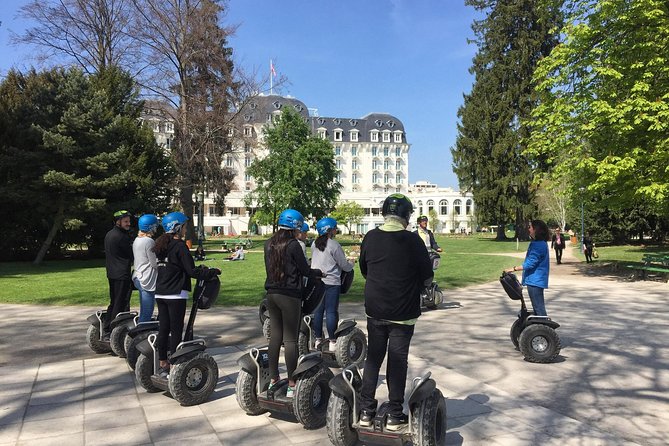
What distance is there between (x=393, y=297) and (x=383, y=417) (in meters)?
0.94

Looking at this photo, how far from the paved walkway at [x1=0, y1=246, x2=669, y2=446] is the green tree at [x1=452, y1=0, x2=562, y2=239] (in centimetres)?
4253

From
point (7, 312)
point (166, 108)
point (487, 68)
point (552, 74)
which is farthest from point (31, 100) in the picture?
point (487, 68)

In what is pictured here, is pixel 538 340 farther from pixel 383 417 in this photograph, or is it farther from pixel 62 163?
pixel 62 163

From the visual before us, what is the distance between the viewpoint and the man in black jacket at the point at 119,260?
23.3ft

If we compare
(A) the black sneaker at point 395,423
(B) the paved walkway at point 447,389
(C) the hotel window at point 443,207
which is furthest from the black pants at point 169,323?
(C) the hotel window at point 443,207

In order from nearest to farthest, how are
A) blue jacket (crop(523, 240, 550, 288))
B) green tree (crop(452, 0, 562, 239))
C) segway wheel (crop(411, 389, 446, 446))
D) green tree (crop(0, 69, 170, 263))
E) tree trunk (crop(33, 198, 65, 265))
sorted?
segway wheel (crop(411, 389, 446, 446)) < blue jacket (crop(523, 240, 550, 288)) < green tree (crop(0, 69, 170, 263)) < tree trunk (crop(33, 198, 65, 265)) < green tree (crop(452, 0, 562, 239))

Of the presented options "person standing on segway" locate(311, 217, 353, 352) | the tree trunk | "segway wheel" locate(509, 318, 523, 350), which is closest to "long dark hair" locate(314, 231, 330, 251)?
"person standing on segway" locate(311, 217, 353, 352)

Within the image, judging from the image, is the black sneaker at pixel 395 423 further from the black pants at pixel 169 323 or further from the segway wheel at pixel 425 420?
the black pants at pixel 169 323

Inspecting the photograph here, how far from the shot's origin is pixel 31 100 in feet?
86.6

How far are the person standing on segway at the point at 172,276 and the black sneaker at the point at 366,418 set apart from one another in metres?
2.11

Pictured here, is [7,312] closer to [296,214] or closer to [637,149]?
[296,214]

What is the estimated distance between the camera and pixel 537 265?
7180mm

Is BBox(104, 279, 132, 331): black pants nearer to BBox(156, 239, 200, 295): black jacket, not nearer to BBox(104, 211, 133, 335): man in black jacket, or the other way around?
BBox(104, 211, 133, 335): man in black jacket

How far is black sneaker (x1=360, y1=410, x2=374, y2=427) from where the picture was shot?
3.96 m
